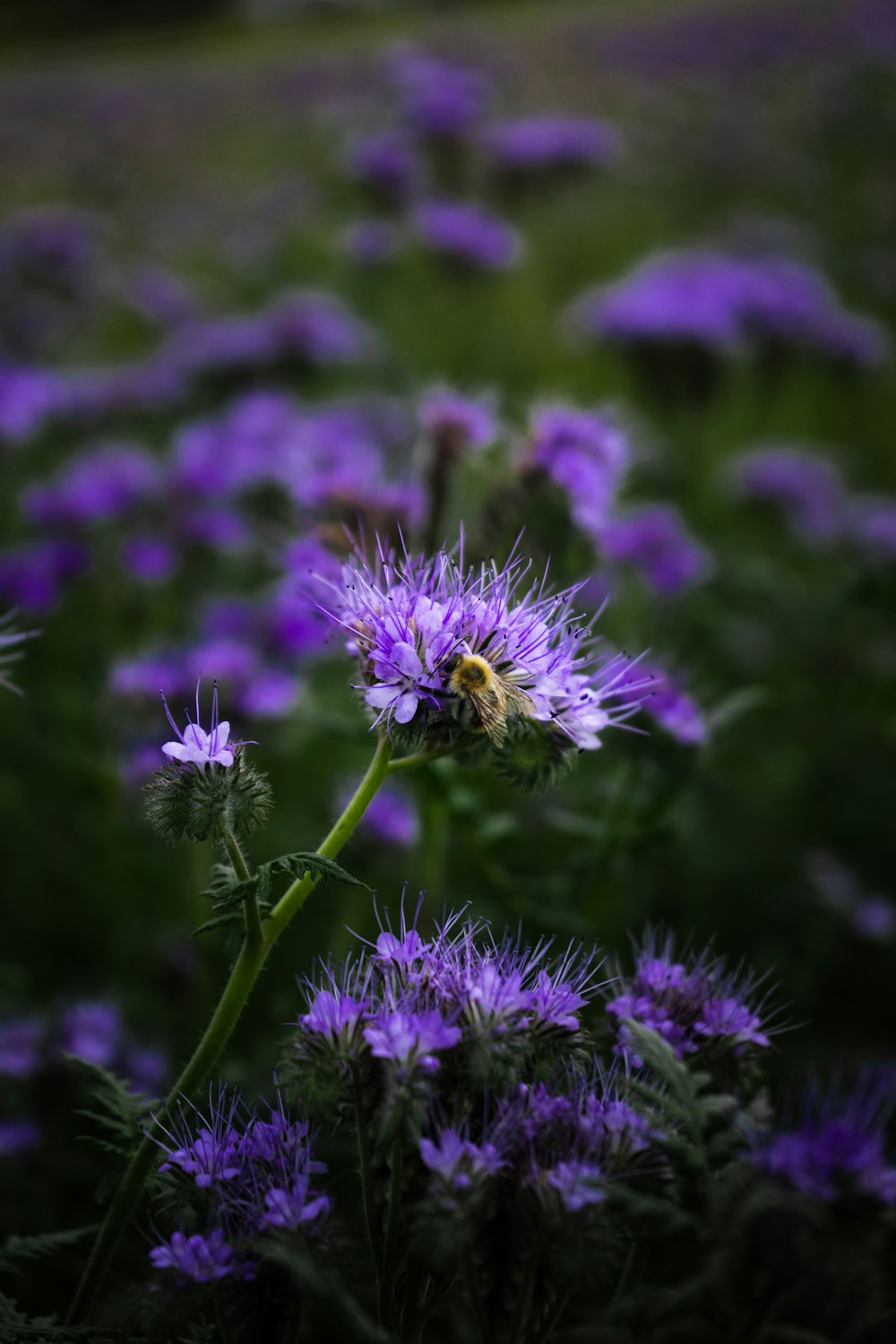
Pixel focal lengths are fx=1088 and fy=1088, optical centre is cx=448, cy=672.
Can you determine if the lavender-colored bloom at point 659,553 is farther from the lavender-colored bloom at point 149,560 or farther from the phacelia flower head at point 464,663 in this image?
the phacelia flower head at point 464,663

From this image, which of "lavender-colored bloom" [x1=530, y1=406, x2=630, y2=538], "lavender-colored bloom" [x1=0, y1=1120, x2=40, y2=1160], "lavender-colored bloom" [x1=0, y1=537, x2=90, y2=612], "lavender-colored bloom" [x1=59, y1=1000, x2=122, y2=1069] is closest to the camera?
"lavender-colored bloom" [x1=0, y1=1120, x2=40, y2=1160]

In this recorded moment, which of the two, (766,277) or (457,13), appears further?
(457,13)

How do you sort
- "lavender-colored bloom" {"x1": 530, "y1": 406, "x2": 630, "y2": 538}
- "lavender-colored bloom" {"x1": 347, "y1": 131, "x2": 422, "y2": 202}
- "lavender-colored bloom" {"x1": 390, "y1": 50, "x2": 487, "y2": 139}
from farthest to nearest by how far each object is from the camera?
"lavender-colored bloom" {"x1": 390, "y1": 50, "x2": 487, "y2": 139}
"lavender-colored bloom" {"x1": 347, "y1": 131, "x2": 422, "y2": 202}
"lavender-colored bloom" {"x1": 530, "y1": 406, "x2": 630, "y2": 538}

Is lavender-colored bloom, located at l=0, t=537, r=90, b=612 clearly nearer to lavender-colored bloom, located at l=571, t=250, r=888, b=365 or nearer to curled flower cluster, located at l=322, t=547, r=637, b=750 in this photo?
curled flower cluster, located at l=322, t=547, r=637, b=750

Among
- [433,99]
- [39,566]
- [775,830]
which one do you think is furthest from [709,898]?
[433,99]

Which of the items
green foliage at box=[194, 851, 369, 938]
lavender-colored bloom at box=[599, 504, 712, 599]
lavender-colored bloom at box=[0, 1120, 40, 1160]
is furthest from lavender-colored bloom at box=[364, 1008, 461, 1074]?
lavender-colored bloom at box=[599, 504, 712, 599]

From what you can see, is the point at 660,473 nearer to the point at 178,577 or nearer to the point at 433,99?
the point at 178,577

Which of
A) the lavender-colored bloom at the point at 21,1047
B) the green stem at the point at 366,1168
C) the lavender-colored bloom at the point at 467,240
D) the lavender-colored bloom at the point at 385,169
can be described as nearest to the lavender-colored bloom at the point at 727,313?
the lavender-colored bloom at the point at 467,240
